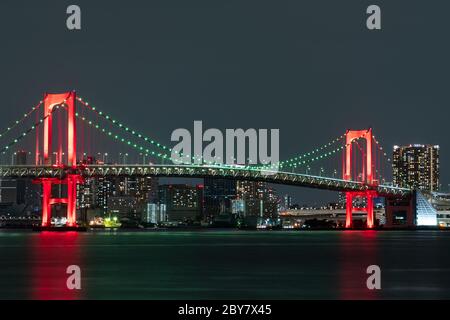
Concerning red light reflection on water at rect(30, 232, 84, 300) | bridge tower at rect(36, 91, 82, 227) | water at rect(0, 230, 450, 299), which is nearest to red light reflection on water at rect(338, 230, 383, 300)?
water at rect(0, 230, 450, 299)

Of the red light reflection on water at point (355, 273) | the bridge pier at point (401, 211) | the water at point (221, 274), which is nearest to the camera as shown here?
the red light reflection on water at point (355, 273)

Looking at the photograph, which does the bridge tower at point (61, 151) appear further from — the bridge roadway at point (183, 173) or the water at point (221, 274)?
the water at point (221, 274)

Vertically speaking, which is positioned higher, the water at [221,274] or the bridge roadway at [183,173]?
the bridge roadway at [183,173]

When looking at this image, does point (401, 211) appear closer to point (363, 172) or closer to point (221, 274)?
point (363, 172)

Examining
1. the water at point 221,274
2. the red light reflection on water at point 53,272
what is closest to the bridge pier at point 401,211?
the water at point 221,274

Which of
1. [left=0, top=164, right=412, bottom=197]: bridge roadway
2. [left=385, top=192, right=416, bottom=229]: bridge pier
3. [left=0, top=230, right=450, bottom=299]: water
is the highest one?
[left=0, top=164, right=412, bottom=197]: bridge roadway

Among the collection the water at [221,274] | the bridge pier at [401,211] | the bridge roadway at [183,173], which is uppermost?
the bridge roadway at [183,173]

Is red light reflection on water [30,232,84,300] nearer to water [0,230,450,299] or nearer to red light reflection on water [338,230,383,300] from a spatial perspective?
water [0,230,450,299]

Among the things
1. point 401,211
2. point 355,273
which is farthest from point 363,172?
point 355,273
